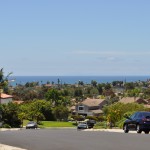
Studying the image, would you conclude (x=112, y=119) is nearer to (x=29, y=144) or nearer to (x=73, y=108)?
(x=29, y=144)

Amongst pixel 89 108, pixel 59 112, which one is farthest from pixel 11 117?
pixel 89 108

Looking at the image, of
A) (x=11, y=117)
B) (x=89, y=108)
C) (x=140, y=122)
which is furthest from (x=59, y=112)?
(x=140, y=122)

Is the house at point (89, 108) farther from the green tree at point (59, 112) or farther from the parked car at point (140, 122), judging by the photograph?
the parked car at point (140, 122)

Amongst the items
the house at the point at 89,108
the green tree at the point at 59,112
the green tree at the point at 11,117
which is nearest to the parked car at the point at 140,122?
the green tree at the point at 11,117

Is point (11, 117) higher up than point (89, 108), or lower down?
higher up

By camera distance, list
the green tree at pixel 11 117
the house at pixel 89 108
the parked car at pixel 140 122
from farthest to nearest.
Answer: the house at pixel 89 108 < the green tree at pixel 11 117 < the parked car at pixel 140 122

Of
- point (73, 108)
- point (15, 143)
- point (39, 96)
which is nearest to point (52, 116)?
point (73, 108)

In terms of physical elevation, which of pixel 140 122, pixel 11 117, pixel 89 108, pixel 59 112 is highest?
pixel 140 122

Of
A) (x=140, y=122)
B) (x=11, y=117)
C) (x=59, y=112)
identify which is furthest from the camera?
(x=59, y=112)

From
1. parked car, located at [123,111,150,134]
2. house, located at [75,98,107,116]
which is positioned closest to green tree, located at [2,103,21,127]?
parked car, located at [123,111,150,134]

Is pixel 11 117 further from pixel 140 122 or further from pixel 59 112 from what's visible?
pixel 140 122

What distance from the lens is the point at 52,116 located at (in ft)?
327

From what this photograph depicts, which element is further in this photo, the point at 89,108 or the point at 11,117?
the point at 89,108

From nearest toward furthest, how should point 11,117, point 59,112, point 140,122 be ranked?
point 140,122, point 11,117, point 59,112
